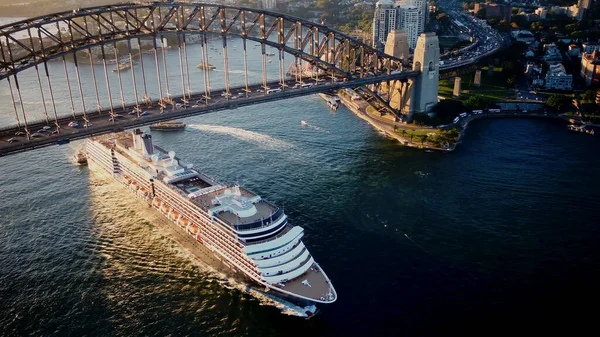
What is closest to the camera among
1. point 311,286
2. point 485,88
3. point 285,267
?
point 311,286

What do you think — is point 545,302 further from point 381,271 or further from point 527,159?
point 527,159

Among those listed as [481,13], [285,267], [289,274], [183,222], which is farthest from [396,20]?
[289,274]

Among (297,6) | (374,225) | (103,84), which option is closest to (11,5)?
(297,6)

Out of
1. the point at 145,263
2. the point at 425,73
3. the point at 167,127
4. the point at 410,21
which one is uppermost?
the point at 410,21

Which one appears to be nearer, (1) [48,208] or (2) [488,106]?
(1) [48,208]

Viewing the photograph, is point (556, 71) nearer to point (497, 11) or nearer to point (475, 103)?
point (475, 103)

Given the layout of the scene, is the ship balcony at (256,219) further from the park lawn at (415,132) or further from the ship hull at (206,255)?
the park lawn at (415,132)

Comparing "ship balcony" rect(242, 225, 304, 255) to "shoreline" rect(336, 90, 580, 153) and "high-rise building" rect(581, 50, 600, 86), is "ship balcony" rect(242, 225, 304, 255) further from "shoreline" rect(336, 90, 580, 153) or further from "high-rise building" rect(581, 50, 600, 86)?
"high-rise building" rect(581, 50, 600, 86)
